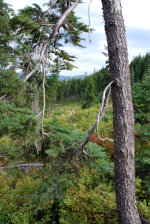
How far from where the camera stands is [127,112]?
196cm

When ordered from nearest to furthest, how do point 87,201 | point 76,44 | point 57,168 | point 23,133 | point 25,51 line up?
point 23,133, point 25,51, point 57,168, point 76,44, point 87,201

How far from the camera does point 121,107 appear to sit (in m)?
1.95

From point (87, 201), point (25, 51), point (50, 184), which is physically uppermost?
point (25, 51)

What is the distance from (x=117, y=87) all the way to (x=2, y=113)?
153 cm

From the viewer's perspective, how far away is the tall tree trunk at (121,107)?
74.3 inches

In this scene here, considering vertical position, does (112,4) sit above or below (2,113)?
above

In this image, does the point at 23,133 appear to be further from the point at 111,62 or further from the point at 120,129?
the point at 111,62

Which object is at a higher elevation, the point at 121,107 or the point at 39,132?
the point at 121,107

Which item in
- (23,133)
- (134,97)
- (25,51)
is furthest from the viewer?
(134,97)

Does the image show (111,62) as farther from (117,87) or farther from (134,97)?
(134,97)

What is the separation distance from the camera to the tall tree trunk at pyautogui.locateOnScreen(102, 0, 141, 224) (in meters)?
1.89

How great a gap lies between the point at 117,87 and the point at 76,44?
172 cm

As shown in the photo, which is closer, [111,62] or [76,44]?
[111,62]

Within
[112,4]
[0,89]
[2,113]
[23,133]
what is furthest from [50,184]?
[112,4]
